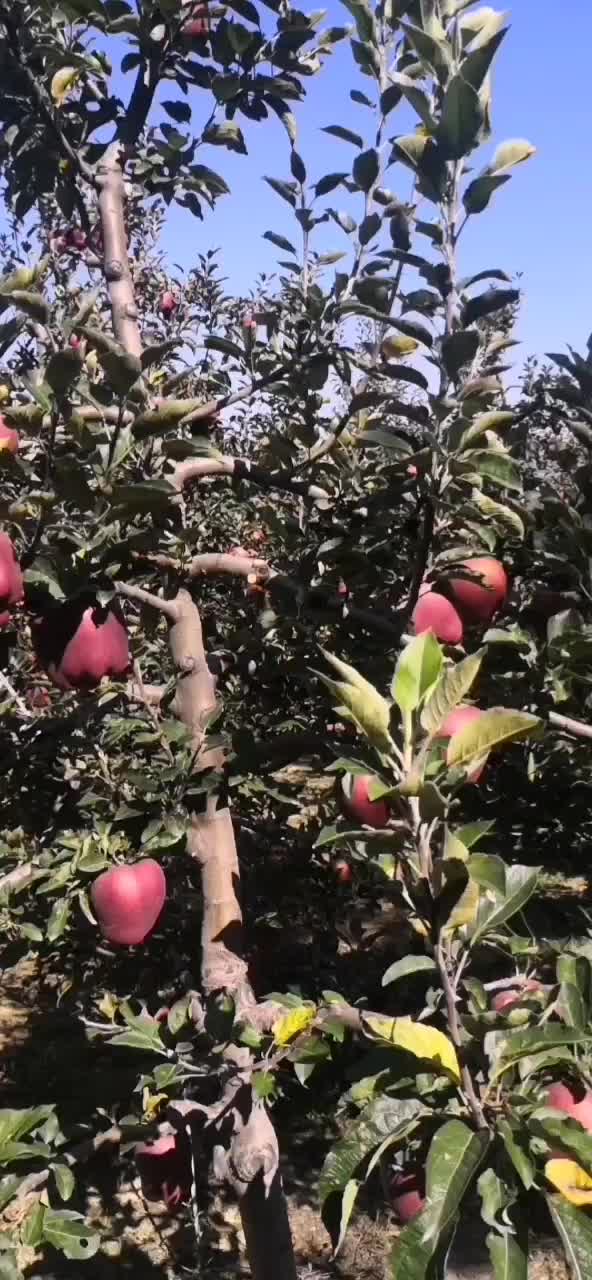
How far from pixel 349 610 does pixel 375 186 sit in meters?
0.79

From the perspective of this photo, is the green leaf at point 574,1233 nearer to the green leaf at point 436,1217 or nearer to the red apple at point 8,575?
the green leaf at point 436,1217

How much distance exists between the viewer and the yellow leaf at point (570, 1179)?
3.29 ft

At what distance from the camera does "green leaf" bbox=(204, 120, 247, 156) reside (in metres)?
2.20

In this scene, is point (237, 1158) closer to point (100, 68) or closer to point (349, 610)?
point (349, 610)

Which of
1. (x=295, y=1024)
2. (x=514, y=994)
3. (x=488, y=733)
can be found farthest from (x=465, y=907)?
(x=295, y=1024)

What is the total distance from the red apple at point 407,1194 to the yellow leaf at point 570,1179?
32cm

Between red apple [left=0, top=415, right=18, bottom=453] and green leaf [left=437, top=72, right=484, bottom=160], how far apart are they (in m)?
0.68

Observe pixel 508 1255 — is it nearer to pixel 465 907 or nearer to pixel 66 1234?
pixel 465 907

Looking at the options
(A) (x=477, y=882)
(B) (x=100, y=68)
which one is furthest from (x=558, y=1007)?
(B) (x=100, y=68)

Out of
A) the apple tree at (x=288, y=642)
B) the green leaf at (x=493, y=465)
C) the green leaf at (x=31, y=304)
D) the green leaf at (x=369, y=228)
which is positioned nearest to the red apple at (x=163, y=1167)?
the apple tree at (x=288, y=642)

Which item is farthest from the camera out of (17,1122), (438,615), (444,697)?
(438,615)

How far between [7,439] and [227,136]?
3.72 feet

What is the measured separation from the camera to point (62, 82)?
6.17 feet

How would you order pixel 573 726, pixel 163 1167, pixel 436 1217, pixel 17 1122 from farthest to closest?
pixel 163 1167 → pixel 573 726 → pixel 17 1122 → pixel 436 1217
